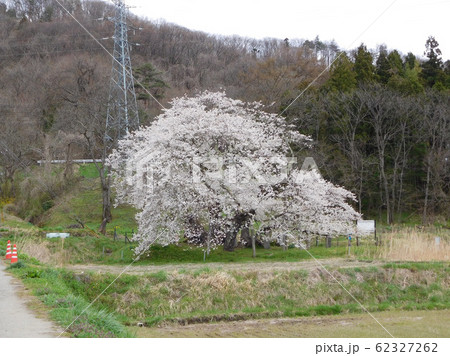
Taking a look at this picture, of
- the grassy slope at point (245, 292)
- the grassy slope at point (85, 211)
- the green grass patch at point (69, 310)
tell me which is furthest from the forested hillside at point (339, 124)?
the green grass patch at point (69, 310)

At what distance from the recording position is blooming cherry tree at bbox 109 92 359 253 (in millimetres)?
20781

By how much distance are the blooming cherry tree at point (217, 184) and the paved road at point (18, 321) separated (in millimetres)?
10042

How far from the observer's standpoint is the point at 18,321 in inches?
335

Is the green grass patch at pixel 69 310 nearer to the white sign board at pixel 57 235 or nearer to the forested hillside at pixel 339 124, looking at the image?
the white sign board at pixel 57 235

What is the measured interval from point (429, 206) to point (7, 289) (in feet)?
111

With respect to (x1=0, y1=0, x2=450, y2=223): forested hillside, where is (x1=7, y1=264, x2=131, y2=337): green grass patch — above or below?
below

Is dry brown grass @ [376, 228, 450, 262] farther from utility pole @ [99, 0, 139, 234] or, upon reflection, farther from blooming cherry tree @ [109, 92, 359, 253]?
utility pole @ [99, 0, 139, 234]

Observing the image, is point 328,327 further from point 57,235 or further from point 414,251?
point 57,235

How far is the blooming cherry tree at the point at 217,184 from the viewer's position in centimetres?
2078

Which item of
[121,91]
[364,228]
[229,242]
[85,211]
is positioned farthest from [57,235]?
[364,228]

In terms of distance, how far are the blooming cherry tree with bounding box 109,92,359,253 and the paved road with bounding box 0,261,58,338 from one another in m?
10.0

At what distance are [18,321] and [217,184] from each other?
42.7 ft

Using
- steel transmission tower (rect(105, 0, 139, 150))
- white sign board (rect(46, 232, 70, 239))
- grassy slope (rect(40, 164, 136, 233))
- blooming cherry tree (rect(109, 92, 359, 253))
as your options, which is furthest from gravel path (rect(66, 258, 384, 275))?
steel transmission tower (rect(105, 0, 139, 150))

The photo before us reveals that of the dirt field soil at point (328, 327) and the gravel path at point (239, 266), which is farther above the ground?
the gravel path at point (239, 266)
